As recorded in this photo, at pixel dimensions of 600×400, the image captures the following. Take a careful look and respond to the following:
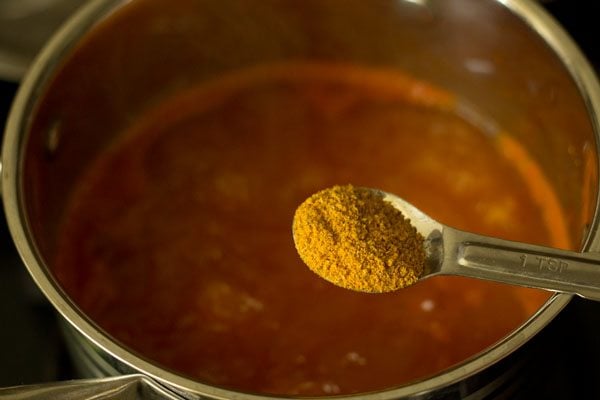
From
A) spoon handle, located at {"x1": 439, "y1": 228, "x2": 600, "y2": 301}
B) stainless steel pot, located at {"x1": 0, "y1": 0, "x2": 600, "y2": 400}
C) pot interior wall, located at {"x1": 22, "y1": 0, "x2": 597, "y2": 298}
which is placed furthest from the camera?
pot interior wall, located at {"x1": 22, "y1": 0, "x2": 597, "y2": 298}

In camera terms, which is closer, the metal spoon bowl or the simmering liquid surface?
the metal spoon bowl

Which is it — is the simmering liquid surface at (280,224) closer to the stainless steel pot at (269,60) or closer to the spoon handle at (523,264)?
the stainless steel pot at (269,60)

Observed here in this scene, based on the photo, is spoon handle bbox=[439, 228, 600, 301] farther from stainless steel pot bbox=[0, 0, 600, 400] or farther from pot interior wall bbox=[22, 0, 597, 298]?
pot interior wall bbox=[22, 0, 597, 298]

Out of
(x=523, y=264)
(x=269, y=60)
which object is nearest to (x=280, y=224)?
(x=269, y=60)

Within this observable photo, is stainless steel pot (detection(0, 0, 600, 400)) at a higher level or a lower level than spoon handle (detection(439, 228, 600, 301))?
higher

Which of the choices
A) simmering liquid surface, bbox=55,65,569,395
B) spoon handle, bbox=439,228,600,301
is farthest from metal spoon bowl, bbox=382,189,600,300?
simmering liquid surface, bbox=55,65,569,395

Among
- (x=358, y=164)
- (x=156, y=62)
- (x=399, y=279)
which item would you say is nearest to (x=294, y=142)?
(x=358, y=164)

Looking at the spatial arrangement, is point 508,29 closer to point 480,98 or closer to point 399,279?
point 480,98
